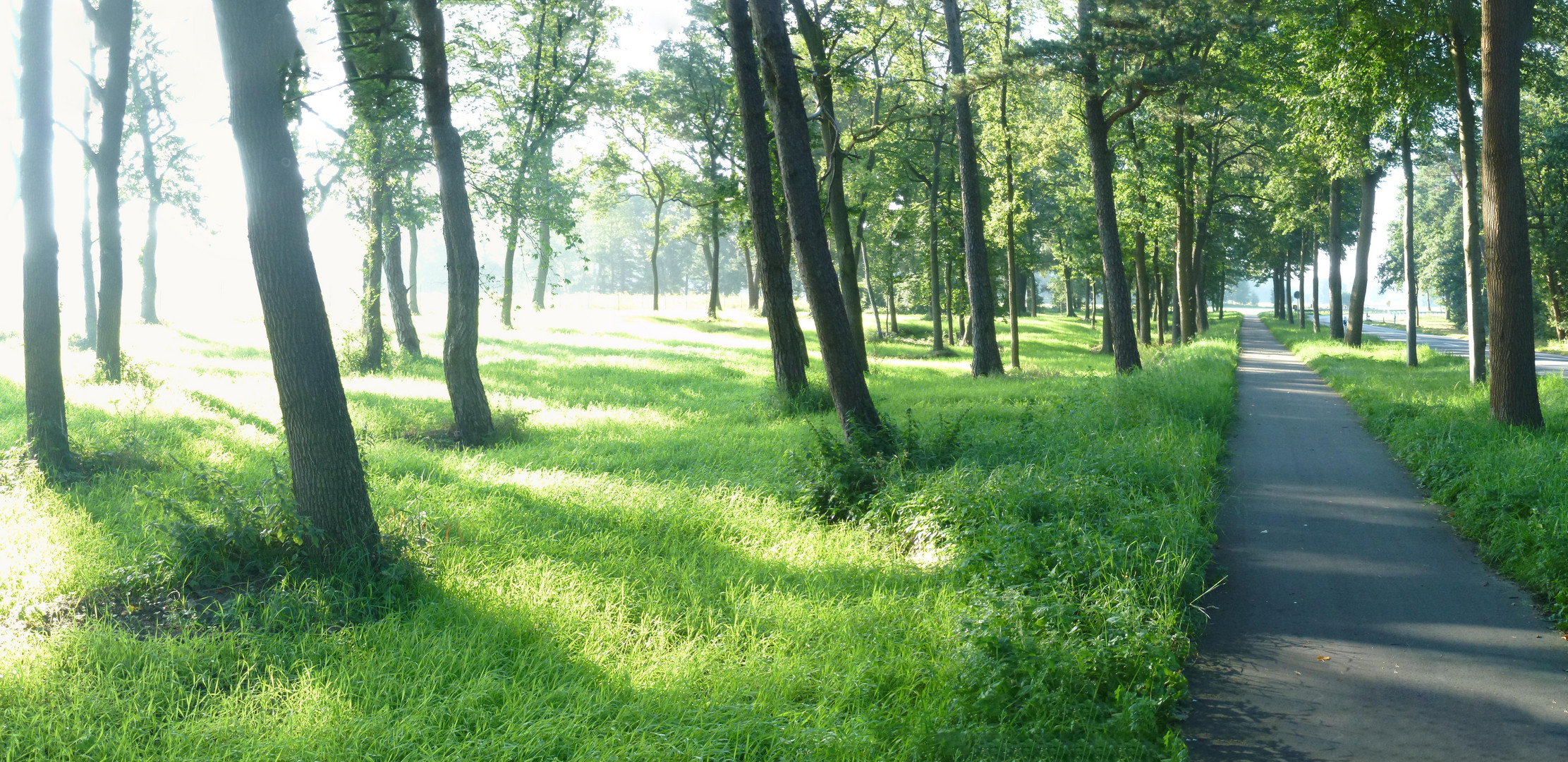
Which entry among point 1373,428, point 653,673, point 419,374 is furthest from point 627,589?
point 419,374

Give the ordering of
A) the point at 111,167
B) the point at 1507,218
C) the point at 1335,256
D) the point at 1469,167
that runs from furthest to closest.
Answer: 1. the point at 1335,256
2. the point at 1469,167
3. the point at 111,167
4. the point at 1507,218

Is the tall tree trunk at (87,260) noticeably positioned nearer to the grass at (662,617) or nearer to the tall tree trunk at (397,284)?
the tall tree trunk at (397,284)

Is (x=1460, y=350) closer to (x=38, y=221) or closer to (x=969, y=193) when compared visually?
(x=969, y=193)

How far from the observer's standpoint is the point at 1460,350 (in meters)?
33.3

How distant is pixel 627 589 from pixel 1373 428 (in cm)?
1123

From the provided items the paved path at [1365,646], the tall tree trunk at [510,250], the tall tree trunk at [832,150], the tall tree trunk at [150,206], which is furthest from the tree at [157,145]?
the paved path at [1365,646]

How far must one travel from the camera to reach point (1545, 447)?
28.3 ft

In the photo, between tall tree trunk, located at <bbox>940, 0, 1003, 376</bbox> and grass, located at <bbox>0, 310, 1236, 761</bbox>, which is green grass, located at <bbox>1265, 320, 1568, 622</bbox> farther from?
tall tree trunk, located at <bbox>940, 0, 1003, 376</bbox>

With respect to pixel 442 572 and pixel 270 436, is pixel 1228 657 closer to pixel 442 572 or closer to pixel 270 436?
pixel 442 572

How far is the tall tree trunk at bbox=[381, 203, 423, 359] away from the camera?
19.2 m

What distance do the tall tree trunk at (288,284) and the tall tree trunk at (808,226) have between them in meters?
5.14

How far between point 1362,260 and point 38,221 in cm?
3227

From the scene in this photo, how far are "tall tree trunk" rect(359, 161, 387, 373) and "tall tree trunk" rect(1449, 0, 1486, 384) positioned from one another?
18.8 meters

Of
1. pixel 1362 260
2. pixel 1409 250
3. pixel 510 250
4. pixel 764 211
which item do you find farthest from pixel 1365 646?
pixel 1362 260
